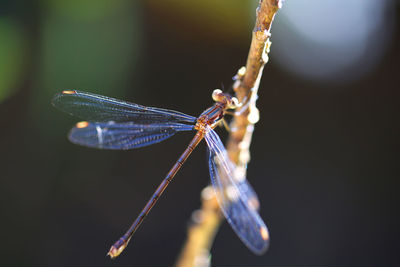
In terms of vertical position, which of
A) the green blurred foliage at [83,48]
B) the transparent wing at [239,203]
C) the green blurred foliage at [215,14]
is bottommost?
the transparent wing at [239,203]

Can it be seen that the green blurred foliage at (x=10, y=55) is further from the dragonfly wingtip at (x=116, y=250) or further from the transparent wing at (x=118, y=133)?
the dragonfly wingtip at (x=116, y=250)

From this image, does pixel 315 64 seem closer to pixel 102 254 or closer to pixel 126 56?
pixel 126 56

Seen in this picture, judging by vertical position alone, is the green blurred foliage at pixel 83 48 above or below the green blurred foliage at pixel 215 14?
below

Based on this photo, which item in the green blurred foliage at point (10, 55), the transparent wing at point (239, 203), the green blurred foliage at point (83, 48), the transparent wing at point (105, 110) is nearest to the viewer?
the transparent wing at point (239, 203)

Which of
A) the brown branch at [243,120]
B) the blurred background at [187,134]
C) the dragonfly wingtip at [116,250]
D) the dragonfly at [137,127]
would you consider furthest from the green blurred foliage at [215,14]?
the dragonfly wingtip at [116,250]

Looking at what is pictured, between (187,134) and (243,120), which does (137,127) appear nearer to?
(243,120)

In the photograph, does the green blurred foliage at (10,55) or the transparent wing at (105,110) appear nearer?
the transparent wing at (105,110)

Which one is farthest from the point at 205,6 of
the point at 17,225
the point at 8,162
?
the point at 17,225
